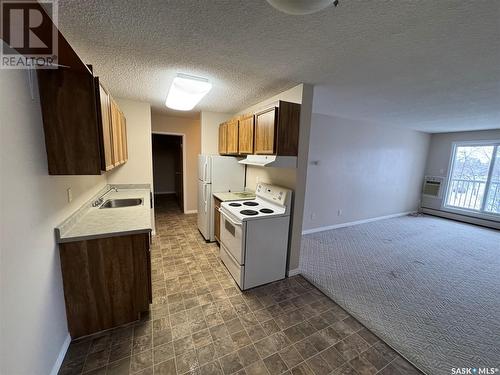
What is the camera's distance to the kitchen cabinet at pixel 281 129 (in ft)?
7.48

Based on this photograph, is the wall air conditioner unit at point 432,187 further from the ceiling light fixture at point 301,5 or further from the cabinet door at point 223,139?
the ceiling light fixture at point 301,5

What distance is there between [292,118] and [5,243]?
7.97ft

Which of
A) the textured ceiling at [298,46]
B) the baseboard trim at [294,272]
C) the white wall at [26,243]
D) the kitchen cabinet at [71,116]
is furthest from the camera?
the baseboard trim at [294,272]

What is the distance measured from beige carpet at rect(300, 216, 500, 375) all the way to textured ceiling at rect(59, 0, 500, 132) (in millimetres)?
2466

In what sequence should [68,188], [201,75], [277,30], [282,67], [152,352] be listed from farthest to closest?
[201,75] < [282,67] < [68,188] < [152,352] < [277,30]

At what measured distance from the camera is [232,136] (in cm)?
339

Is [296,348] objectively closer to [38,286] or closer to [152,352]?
[152,352]

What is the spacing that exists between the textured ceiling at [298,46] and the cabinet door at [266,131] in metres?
0.37

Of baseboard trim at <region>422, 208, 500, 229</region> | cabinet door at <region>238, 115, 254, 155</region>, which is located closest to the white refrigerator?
cabinet door at <region>238, 115, 254, 155</region>

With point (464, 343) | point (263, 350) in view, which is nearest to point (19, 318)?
point (263, 350)

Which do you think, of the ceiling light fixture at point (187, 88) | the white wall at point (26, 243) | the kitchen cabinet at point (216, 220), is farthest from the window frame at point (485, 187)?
the white wall at point (26, 243)

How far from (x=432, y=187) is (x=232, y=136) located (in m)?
6.38

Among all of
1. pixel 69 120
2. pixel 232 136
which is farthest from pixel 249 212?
pixel 69 120

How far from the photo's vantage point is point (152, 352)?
160cm
